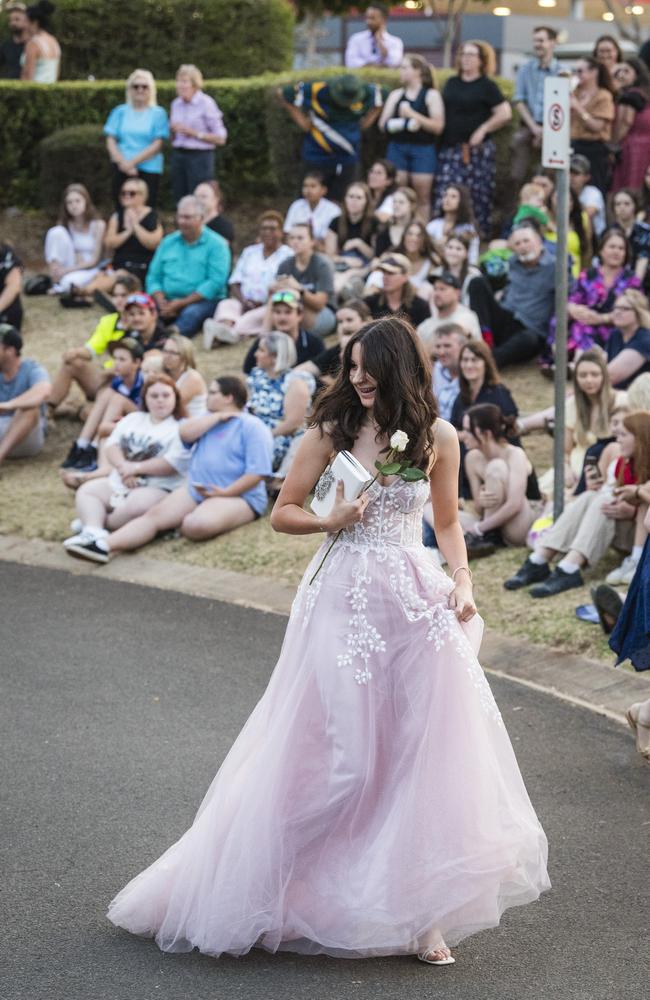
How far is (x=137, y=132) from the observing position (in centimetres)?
1617

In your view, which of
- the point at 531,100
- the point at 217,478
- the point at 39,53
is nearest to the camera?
the point at 217,478

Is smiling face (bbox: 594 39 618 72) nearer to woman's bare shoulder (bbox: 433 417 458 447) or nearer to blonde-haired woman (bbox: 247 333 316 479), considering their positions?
blonde-haired woman (bbox: 247 333 316 479)

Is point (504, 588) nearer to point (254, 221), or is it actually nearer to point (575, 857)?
point (575, 857)

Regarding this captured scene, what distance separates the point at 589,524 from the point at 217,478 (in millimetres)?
2897

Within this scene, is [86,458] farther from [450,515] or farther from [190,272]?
[450,515]

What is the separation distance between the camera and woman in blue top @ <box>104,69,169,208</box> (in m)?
16.1

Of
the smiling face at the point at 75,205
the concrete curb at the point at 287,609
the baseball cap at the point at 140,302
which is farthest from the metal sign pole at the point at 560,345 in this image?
the smiling face at the point at 75,205

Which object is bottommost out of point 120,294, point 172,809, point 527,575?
point 527,575

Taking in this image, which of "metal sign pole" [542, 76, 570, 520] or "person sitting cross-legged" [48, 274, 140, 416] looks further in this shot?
"person sitting cross-legged" [48, 274, 140, 416]

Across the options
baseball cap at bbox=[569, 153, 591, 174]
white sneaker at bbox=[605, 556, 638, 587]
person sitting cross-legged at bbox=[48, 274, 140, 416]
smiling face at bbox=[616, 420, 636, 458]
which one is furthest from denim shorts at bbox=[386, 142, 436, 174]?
white sneaker at bbox=[605, 556, 638, 587]

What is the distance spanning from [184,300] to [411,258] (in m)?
2.63

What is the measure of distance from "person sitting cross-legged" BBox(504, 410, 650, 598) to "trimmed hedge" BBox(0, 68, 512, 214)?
9.69m

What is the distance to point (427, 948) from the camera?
14.9ft

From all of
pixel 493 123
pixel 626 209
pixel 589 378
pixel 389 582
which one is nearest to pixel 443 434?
pixel 389 582
